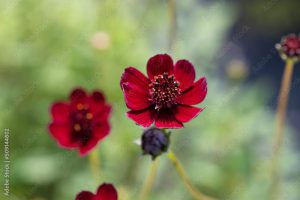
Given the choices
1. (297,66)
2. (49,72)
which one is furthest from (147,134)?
(297,66)

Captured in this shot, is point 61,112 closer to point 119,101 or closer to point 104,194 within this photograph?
point 104,194

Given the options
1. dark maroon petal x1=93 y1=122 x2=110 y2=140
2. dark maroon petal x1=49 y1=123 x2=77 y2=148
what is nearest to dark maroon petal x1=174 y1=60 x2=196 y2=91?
dark maroon petal x1=93 y1=122 x2=110 y2=140

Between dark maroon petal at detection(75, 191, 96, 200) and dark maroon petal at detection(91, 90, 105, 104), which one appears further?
dark maroon petal at detection(91, 90, 105, 104)

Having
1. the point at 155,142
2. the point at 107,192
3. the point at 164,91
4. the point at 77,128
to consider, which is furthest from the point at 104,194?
the point at 77,128

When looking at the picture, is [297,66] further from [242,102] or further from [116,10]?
[116,10]

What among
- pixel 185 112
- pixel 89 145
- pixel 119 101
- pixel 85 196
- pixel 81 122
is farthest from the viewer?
pixel 119 101

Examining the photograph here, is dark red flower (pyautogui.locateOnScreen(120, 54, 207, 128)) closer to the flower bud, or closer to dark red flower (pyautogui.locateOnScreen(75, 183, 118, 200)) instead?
the flower bud
